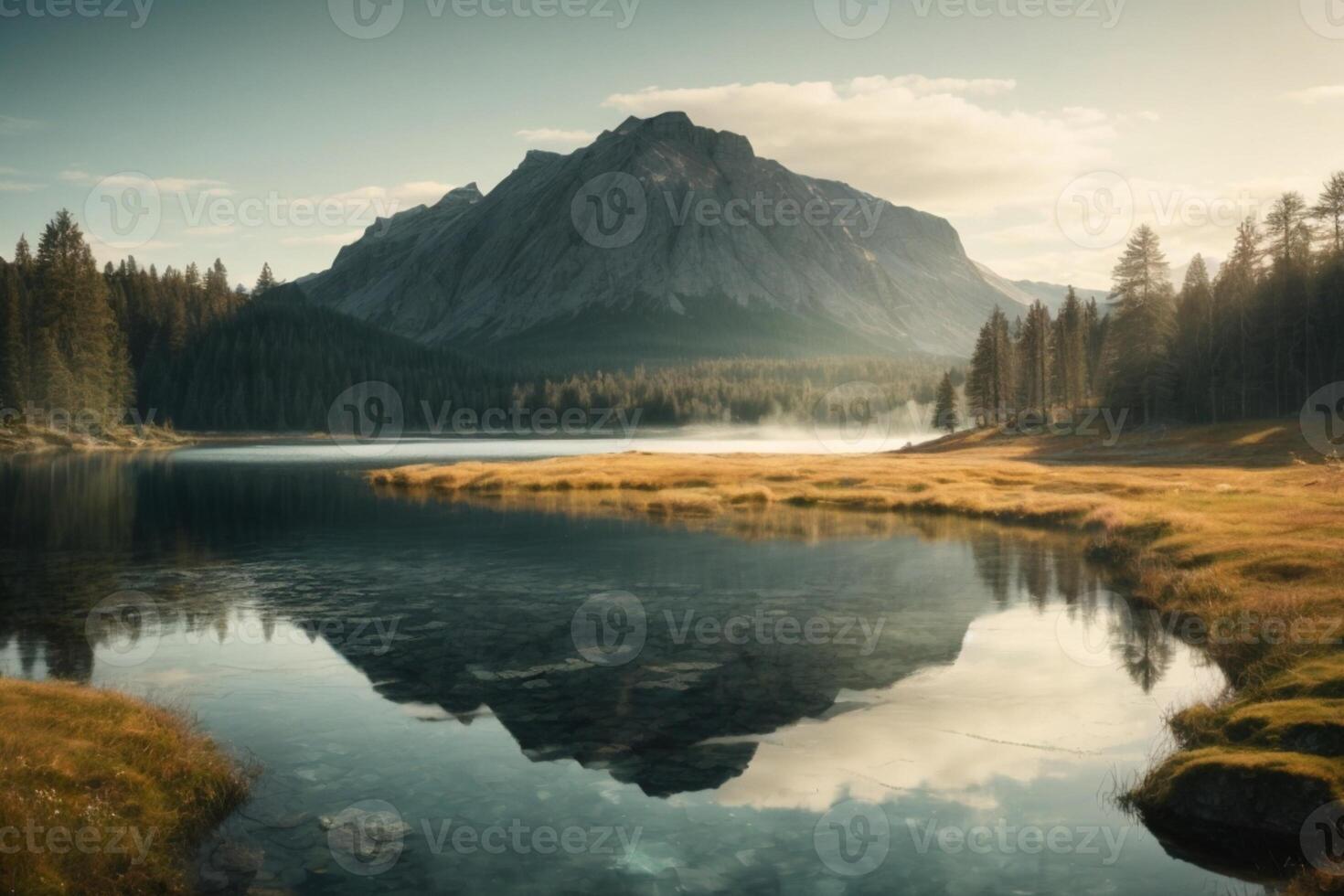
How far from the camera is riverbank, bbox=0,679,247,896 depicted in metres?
12.7

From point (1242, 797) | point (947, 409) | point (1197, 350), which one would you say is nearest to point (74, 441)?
point (947, 409)

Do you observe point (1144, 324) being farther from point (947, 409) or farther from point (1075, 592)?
point (1075, 592)

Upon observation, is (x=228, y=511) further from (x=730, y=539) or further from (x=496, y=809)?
(x=496, y=809)

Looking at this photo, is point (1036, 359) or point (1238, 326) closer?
point (1238, 326)

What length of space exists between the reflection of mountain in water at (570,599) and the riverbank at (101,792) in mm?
6159

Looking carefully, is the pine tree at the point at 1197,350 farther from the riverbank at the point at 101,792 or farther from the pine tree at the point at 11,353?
the pine tree at the point at 11,353

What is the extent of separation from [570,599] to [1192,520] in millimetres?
26976

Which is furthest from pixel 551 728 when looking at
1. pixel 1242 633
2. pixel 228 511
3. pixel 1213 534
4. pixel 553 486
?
pixel 553 486

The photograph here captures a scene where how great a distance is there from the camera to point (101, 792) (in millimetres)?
14586

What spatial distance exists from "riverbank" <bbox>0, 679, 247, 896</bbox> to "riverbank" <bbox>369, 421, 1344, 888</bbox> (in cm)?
1631

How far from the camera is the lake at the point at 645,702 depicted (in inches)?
590

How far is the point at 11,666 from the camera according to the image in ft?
78.0

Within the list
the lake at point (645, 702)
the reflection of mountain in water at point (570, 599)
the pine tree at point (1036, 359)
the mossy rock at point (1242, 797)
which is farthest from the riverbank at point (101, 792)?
the pine tree at point (1036, 359)

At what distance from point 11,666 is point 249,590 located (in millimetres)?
12338
